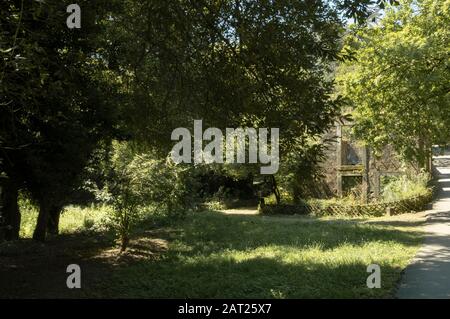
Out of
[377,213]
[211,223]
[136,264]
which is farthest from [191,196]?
[377,213]

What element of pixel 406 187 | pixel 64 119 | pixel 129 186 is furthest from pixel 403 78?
pixel 64 119

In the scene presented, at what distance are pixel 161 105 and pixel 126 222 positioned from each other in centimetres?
375

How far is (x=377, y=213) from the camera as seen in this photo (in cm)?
2022

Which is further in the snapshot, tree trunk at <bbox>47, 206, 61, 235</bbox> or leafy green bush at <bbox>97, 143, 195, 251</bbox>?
tree trunk at <bbox>47, 206, 61, 235</bbox>

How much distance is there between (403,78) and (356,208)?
7.31m

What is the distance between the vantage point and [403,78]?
15.5 metres

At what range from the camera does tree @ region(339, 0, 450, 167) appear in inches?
587

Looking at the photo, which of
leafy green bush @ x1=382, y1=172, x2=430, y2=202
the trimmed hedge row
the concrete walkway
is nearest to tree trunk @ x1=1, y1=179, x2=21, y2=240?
the concrete walkway

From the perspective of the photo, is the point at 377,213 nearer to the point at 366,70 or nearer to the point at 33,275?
the point at 366,70

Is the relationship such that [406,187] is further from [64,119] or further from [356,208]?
[64,119]

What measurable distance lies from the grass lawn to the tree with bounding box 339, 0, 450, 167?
163 inches

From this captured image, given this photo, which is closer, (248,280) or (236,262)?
(248,280)

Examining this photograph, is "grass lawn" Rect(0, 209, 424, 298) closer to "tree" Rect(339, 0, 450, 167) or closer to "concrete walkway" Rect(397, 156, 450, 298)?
"concrete walkway" Rect(397, 156, 450, 298)

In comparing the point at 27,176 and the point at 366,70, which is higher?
the point at 366,70
